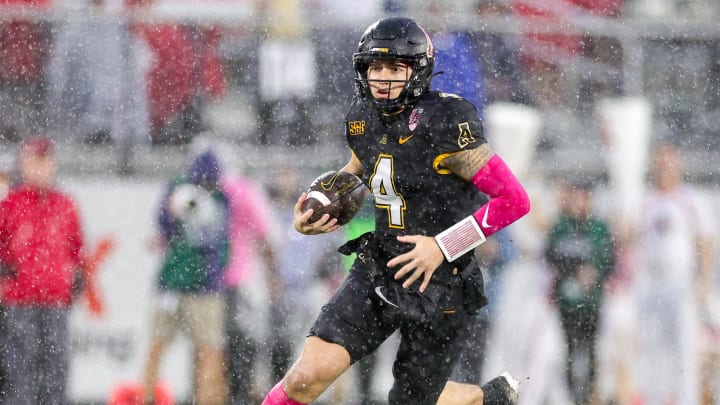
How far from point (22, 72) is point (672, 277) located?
412 cm

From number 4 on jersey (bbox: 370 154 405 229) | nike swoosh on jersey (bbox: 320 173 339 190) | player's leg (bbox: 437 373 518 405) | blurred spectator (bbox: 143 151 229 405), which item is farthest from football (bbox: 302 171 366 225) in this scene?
blurred spectator (bbox: 143 151 229 405)

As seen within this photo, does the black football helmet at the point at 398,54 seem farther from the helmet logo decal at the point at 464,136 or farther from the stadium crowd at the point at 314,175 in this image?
the stadium crowd at the point at 314,175

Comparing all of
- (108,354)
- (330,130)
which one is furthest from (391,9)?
(108,354)

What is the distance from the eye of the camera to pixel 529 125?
7445 mm

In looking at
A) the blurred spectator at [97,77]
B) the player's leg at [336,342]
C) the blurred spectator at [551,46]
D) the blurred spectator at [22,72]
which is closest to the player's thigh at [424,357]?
the player's leg at [336,342]

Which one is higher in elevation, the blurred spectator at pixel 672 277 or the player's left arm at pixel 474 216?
the player's left arm at pixel 474 216

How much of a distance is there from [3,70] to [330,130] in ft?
6.72

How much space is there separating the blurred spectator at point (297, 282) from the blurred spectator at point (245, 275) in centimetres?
9

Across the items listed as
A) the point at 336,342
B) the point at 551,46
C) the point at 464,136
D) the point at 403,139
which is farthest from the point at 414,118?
the point at 551,46

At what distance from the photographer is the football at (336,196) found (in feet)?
15.4

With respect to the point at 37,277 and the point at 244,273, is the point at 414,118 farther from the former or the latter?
the point at 37,277

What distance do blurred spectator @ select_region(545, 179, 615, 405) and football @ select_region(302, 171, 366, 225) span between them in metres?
2.86

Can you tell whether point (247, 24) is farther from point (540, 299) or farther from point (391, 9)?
point (540, 299)

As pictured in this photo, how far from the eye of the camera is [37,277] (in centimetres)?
688
